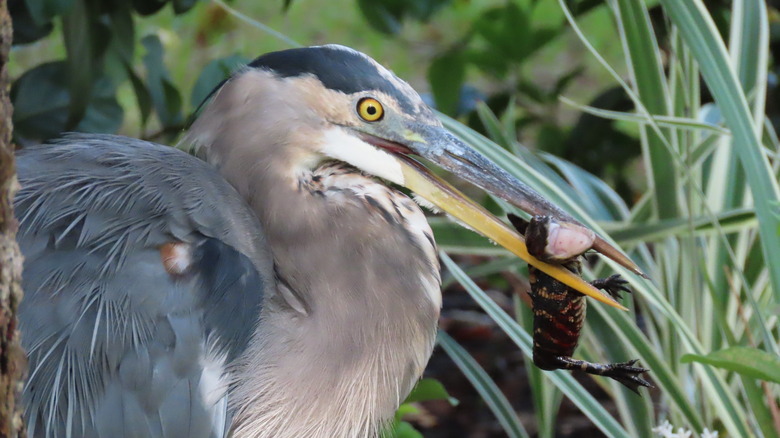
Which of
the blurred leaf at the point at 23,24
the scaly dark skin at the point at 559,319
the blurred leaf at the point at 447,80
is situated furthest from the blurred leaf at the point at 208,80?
the scaly dark skin at the point at 559,319

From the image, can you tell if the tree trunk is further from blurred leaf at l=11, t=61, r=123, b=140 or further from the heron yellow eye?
blurred leaf at l=11, t=61, r=123, b=140

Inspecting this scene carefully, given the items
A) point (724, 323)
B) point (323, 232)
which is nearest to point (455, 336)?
point (724, 323)

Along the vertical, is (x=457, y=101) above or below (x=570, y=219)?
below

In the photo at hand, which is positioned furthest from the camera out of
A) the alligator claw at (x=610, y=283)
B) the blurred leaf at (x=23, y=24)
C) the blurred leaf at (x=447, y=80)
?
the blurred leaf at (x=447, y=80)

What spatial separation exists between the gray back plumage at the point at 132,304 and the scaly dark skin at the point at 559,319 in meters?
0.45

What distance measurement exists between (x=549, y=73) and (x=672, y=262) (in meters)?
2.95

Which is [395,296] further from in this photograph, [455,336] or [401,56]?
[401,56]

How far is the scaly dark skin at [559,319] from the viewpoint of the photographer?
1517mm

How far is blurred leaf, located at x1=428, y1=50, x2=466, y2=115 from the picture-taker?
9.60 feet

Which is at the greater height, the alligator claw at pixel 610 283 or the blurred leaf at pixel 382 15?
the alligator claw at pixel 610 283

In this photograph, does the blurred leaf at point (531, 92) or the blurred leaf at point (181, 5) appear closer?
the blurred leaf at point (181, 5)

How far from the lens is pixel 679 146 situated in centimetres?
217

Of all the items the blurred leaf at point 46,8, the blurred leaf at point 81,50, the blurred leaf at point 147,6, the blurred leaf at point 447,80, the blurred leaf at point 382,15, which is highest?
the blurred leaf at point 382,15

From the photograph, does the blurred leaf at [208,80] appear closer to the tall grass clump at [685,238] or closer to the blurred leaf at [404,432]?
the tall grass clump at [685,238]
